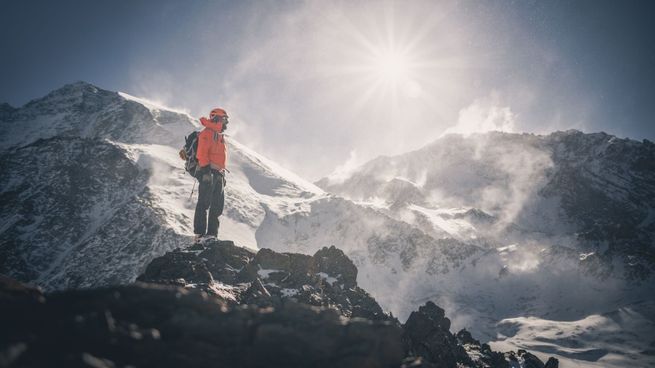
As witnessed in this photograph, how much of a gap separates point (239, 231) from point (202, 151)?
92.2m

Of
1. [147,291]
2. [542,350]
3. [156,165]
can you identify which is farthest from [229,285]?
[542,350]

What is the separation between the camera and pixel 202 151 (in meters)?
14.9

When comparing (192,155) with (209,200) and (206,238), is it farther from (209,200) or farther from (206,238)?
(206,238)

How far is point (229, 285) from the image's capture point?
57.5ft

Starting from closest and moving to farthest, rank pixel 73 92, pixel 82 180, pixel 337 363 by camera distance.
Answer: pixel 337 363, pixel 82 180, pixel 73 92

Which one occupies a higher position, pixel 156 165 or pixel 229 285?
pixel 156 165

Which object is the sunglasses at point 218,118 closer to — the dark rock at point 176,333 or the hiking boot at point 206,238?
the hiking boot at point 206,238

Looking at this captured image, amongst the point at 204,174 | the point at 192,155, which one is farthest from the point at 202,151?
the point at 204,174

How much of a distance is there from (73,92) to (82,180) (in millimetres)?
105474

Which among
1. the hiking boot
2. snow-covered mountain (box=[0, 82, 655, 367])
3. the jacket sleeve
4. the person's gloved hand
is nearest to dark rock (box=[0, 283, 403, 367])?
the jacket sleeve

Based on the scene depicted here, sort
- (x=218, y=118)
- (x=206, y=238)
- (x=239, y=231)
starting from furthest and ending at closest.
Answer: (x=239, y=231) → (x=206, y=238) → (x=218, y=118)

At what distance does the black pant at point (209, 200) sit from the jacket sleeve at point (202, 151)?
0.74m

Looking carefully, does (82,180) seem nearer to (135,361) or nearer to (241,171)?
(241,171)

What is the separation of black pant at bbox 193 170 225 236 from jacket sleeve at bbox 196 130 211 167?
0.74 m
